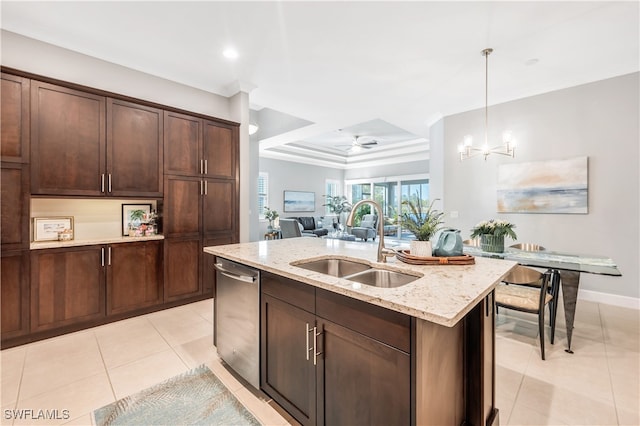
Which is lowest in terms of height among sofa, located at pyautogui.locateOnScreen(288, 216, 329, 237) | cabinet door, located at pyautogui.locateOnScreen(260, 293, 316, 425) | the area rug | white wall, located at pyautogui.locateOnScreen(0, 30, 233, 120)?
the area rug

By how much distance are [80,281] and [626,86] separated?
6.35 m

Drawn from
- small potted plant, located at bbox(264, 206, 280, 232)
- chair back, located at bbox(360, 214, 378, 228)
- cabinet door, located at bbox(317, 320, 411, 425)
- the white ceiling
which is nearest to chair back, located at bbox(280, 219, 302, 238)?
small potted plant, located at bbox(264, 206, 280, 232)

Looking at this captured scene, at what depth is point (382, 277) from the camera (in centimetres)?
167

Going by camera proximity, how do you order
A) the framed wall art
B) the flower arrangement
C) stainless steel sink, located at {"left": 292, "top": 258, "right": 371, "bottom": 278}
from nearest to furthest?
stainless steel sink, located at {"left": 292, "top": 258, "right": 371, "bottom": 278}
the flower arrangement
the framed wall art

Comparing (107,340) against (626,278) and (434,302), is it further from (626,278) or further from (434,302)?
(626,278)

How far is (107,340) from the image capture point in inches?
101

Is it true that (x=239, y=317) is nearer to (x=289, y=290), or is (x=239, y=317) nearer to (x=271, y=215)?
(x=289, y=290)

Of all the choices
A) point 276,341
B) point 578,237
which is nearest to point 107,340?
point 276,341

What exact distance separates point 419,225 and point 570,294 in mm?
1790

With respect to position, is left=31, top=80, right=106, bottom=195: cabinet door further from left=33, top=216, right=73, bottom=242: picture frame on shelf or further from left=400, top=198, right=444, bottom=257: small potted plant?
left=400, top=198, right=444, bottom=257: small potted plant

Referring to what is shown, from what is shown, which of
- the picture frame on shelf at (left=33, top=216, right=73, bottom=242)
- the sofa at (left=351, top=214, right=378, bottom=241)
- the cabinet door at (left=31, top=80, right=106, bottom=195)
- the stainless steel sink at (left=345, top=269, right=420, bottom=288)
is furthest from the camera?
the sofa at (left=351, top=214, right=378, bottom=241)

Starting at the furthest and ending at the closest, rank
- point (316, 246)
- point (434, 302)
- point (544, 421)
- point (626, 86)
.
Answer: point (626, 86) < point (316, 246) < point (544, 421) < point (434, 302)

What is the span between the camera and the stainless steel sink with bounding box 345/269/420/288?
1588 mm

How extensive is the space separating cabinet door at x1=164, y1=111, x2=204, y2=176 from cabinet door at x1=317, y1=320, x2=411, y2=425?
2825mm
